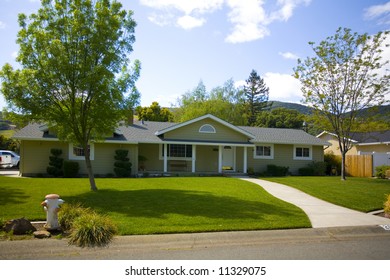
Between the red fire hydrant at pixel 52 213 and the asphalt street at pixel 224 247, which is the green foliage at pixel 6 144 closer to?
the red fire hydrant at pixel 52 213

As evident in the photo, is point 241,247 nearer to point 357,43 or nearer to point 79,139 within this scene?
point 79,139

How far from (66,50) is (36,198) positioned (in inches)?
226

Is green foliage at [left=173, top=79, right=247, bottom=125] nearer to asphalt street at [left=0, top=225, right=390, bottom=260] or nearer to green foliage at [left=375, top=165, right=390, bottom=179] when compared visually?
green foliage at [left=375, top=165, right=390, bottom=179]

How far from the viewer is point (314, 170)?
1005 inches

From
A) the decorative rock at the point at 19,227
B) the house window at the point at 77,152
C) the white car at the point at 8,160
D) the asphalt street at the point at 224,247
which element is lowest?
the asphalt street at the point at 224,247

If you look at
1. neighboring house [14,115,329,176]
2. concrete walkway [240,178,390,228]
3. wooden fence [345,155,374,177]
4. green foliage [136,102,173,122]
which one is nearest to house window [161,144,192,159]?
neighboring house [14,115,329,176]

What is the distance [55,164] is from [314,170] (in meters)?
19.1

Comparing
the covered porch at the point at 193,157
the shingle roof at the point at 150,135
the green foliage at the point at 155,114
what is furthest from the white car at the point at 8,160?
the green foliage at the point at 155,114

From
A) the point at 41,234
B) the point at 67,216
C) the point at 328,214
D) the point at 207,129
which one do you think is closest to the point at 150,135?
the point at 207,129

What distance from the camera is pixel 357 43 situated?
20422mm

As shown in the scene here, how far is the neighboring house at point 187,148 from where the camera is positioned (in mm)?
21031

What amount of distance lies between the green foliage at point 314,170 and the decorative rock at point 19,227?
2201 centimetres

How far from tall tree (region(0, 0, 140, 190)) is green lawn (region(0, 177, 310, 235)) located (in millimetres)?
3135

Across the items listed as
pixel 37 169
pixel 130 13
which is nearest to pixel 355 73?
pixel 130 13
